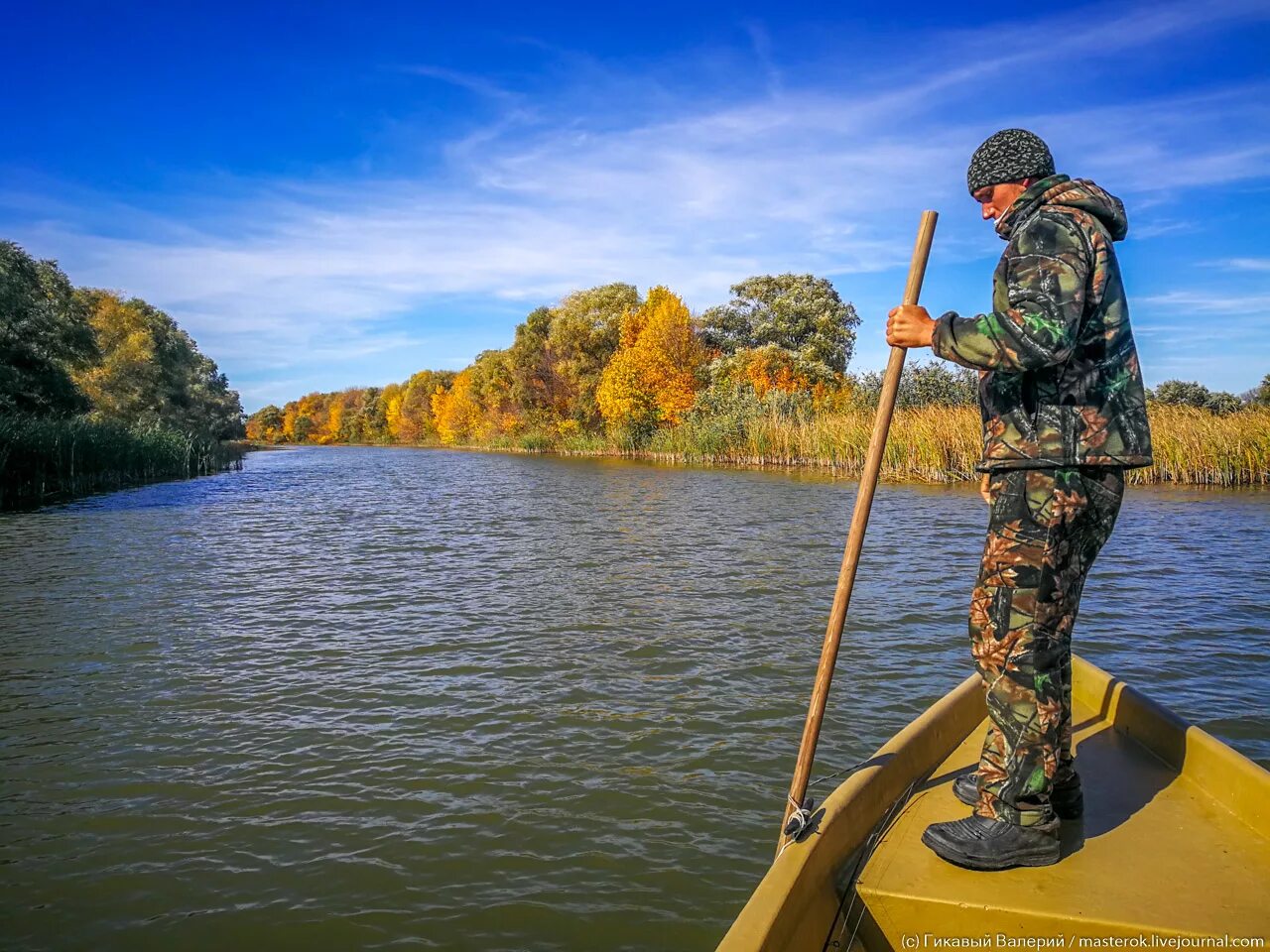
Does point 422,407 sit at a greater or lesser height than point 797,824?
greater

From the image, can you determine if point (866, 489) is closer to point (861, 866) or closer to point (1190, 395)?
point (861, 866)

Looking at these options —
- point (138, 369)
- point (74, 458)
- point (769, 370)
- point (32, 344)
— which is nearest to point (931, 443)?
point (769, 370)

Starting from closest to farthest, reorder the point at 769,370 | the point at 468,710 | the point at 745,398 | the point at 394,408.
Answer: the point at 468,710 → the point at 745,398 → the point at 769,370 → the point at 394,408

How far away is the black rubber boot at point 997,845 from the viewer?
292 centimetres

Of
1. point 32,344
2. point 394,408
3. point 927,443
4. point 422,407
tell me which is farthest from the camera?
point 394,408

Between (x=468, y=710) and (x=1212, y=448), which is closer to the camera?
(x=468, y=710)

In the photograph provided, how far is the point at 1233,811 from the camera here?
3.21 metres

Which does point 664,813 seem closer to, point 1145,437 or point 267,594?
point 1145,437

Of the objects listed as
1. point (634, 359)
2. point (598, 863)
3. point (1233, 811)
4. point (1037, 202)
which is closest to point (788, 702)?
point (598, 863)

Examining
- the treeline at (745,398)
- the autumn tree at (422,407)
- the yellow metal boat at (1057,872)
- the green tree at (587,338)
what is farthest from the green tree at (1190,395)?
the autumn tree at (422,407)

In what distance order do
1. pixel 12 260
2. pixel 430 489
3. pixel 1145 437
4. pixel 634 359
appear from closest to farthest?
pixel 1145 437, pixel 12 260, pixel 430 489, pixel 634 359

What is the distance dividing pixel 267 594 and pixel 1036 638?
10205mm

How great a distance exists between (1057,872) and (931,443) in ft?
78.2

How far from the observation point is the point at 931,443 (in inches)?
1001
